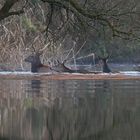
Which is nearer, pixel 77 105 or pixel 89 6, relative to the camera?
pixel 89 6

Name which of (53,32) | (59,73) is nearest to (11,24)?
(59,73)

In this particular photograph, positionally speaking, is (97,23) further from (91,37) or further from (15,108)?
(15,108)

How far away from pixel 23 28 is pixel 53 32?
919 inches

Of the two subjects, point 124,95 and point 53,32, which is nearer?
point 53,32

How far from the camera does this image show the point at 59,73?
34562mm

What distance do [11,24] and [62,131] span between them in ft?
86.1

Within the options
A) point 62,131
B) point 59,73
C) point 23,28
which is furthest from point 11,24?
point 62,131

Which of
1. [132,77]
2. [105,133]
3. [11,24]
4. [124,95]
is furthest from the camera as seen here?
[11,24]

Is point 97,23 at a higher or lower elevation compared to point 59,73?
higher

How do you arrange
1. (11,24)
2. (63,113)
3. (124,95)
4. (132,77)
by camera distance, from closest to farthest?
(63,113)
(124,95)
(132,77)
(11,24)

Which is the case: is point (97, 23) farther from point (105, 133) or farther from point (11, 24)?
point (11, 24)

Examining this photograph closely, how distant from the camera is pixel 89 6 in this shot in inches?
567

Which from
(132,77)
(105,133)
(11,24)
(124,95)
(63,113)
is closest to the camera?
(105,133)

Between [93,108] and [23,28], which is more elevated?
[23,28]
